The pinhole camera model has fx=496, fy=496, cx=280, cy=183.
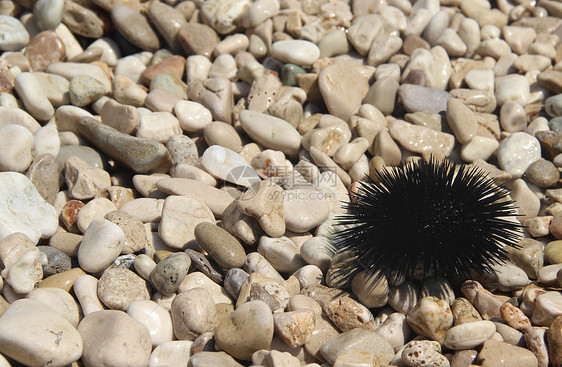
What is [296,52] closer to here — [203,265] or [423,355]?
[203,265]

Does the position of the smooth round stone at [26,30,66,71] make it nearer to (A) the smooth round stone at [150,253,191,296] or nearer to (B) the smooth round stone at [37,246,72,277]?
(B) the smooth round stone at [37,246,72,277]

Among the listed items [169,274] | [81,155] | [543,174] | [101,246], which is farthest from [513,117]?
[81,155]

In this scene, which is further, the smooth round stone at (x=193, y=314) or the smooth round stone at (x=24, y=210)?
the smooth round stone at (x=24, y=210)

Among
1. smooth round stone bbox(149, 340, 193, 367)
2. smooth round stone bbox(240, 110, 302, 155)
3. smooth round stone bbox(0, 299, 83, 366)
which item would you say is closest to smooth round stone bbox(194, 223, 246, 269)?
smooth round stone bbox(149, 340, 193, 367)

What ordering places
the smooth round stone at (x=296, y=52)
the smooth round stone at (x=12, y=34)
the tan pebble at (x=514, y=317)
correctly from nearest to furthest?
the tan pebble at (x=514, y=317)
the smooth round stone at (x=12, y=34)
the smooth round stone at (x=296, y=52)

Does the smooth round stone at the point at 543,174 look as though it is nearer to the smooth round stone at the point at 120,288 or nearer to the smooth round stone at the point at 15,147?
the smooth round stone at the point at 120,288

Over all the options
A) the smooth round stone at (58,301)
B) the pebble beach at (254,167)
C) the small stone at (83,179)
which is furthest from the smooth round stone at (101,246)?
the small stone at (83,179)
